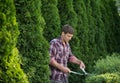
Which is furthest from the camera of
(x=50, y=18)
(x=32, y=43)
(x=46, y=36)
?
(x=46, y=36)

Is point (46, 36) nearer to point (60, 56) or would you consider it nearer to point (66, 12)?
point (60, 56)

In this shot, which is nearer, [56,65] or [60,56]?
[56,65]

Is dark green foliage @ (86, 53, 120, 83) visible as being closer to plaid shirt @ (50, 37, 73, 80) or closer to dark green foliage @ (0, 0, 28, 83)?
plaid shirt @ (50, 37, 73, 80)

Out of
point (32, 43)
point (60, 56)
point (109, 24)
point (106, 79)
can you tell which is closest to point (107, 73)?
point (106, 79)

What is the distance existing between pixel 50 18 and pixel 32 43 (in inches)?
49.2

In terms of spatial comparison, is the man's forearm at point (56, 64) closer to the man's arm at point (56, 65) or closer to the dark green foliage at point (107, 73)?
the man's arm at point (56, 65)

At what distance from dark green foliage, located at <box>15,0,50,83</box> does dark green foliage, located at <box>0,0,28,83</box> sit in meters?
0.66

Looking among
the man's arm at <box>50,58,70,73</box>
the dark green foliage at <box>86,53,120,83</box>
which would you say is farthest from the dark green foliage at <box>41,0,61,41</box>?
the dark green foliage at <box>86,53,120,83</box>

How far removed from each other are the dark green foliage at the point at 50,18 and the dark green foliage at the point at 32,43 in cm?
85

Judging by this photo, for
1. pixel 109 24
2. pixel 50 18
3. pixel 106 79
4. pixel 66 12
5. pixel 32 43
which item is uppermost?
pixel 66 12

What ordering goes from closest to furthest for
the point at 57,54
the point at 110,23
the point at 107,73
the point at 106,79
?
the point at 106,79 < the point at 57,54 < the point at 107,73 < the point at 110,23

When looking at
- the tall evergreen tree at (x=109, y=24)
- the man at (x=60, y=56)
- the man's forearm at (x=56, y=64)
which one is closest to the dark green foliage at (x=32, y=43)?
the man's forearm at (x=56, y=64)

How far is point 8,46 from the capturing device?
5512 mm

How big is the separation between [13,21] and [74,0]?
13.4 feet
